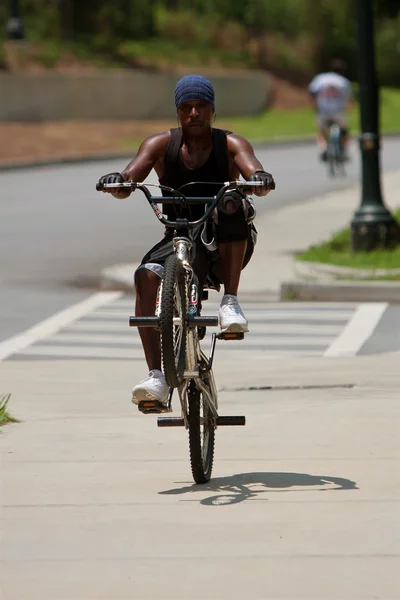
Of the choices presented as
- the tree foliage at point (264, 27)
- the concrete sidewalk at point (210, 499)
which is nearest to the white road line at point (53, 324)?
the concrete sidewalk at point (210, 499)

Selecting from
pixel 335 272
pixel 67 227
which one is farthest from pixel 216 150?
pixel 67 227

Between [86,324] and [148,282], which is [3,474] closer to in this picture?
[148,282]

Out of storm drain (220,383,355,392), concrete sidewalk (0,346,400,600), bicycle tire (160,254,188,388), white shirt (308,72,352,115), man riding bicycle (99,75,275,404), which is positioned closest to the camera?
concrete sidewalk (0,346,400,600)

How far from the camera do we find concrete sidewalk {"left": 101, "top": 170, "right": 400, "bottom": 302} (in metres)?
15.9

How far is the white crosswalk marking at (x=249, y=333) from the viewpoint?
40.2 ft

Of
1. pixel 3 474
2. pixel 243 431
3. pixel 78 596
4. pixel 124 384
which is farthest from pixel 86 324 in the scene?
pixel 78 596

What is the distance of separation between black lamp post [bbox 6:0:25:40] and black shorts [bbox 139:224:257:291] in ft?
148

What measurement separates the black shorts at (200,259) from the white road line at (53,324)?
15.5 ft

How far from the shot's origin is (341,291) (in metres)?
15.3

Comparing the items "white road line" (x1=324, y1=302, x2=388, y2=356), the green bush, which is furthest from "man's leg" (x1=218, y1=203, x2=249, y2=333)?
the green bush

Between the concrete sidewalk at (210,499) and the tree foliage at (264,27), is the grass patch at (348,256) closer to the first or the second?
the concrete sidewalk at (210,499)

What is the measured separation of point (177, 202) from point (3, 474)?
151 centimetres

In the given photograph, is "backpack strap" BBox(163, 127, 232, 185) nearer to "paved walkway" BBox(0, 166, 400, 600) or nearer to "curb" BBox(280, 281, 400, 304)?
"paved walkway" BBox(0, 166, 400, 600)

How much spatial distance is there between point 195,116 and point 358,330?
20.6 feet
